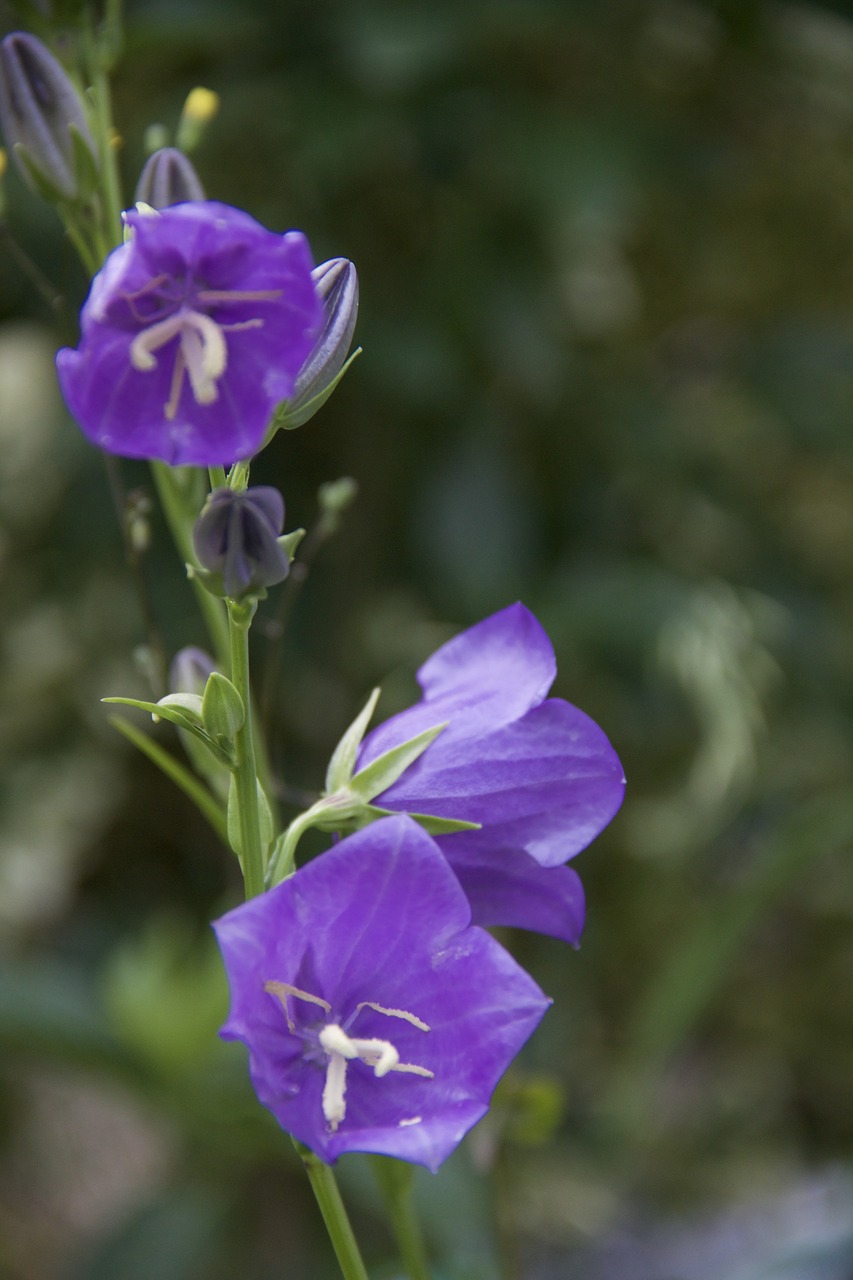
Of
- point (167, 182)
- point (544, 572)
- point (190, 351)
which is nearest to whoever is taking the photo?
point (190, 351)

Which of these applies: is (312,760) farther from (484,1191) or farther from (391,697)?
(484,1191)

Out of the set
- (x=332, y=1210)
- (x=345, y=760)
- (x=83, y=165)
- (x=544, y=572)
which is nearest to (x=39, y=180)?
(x=83, y=165)

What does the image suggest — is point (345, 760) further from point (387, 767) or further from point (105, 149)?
point (105, 149)

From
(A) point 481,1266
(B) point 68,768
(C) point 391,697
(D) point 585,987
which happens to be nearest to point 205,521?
(A) point 481,1266

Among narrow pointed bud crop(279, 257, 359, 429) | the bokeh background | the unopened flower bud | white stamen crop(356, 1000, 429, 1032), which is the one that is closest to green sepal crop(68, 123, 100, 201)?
the unopened flower bud

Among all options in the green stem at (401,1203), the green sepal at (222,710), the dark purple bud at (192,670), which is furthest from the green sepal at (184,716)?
the green stem at (401,1203)

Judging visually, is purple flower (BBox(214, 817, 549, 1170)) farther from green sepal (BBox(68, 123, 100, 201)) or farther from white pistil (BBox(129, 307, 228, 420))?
green sepal (BBox(68, 123, 100, 201))
